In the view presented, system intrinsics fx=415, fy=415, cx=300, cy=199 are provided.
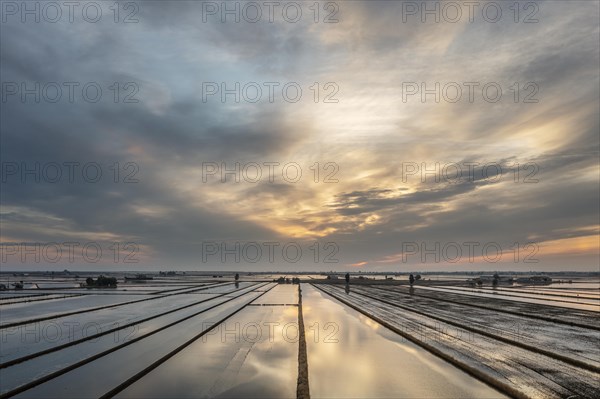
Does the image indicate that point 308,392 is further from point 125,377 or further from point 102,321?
point 102,321

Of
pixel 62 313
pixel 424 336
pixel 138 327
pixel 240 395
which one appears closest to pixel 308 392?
pixel 240 395

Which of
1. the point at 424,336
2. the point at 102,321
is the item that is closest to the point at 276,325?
the point at 424,336

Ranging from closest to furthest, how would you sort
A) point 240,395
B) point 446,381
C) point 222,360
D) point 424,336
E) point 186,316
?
point 240,395, point 446,381, point 222,360, point 424,336, point 186,316

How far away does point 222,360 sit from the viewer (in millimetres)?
15547

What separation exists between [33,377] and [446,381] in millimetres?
13224

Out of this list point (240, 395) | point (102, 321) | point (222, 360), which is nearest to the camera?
point (240, 395)

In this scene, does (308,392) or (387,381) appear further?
(387,381)

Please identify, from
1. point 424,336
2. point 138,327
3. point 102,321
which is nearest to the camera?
point 424,336

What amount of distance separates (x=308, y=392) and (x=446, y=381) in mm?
4417

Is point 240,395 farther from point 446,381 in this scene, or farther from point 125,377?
point 446,381

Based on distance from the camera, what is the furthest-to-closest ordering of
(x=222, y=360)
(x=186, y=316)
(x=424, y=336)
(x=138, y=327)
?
1. (x=186, y=316)
2. (x=138, y=327)
3. (x=424, y=336)
4. (x=222, y=360)

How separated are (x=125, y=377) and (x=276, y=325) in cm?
1214

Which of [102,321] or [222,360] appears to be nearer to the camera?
[222,360]

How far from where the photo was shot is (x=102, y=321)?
26.8 m
